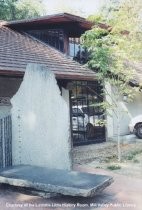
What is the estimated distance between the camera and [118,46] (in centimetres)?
1173

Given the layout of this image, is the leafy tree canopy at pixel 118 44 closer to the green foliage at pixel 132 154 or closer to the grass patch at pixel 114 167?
the green foliage at pixel 132 154

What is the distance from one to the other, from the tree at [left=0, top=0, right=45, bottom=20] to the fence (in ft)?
58.0

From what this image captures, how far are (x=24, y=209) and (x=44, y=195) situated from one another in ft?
1.87

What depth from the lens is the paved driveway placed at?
698 cm

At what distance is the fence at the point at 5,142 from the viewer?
9125 mm

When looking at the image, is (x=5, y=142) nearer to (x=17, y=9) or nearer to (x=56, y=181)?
(x=56, y=181)

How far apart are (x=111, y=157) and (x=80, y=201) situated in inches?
214

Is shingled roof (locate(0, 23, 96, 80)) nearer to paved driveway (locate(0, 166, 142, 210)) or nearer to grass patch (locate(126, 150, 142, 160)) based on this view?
grass patch (locate(126, 150, 142, 160))

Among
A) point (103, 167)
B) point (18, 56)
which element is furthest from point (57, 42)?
point (103, 167)


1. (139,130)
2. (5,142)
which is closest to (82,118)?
(139,130)

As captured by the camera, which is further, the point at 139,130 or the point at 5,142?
the point at 139,130

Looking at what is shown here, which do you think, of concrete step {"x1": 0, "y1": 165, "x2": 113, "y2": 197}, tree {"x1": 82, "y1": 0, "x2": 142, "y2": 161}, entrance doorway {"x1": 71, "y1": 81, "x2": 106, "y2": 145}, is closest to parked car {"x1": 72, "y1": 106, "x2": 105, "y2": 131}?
entrance doorway {"x1": 71, "y1": 81, "x2": 106, "y2": 145}

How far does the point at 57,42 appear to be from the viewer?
1568 cm

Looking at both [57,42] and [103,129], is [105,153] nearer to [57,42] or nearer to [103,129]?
[103,129]
